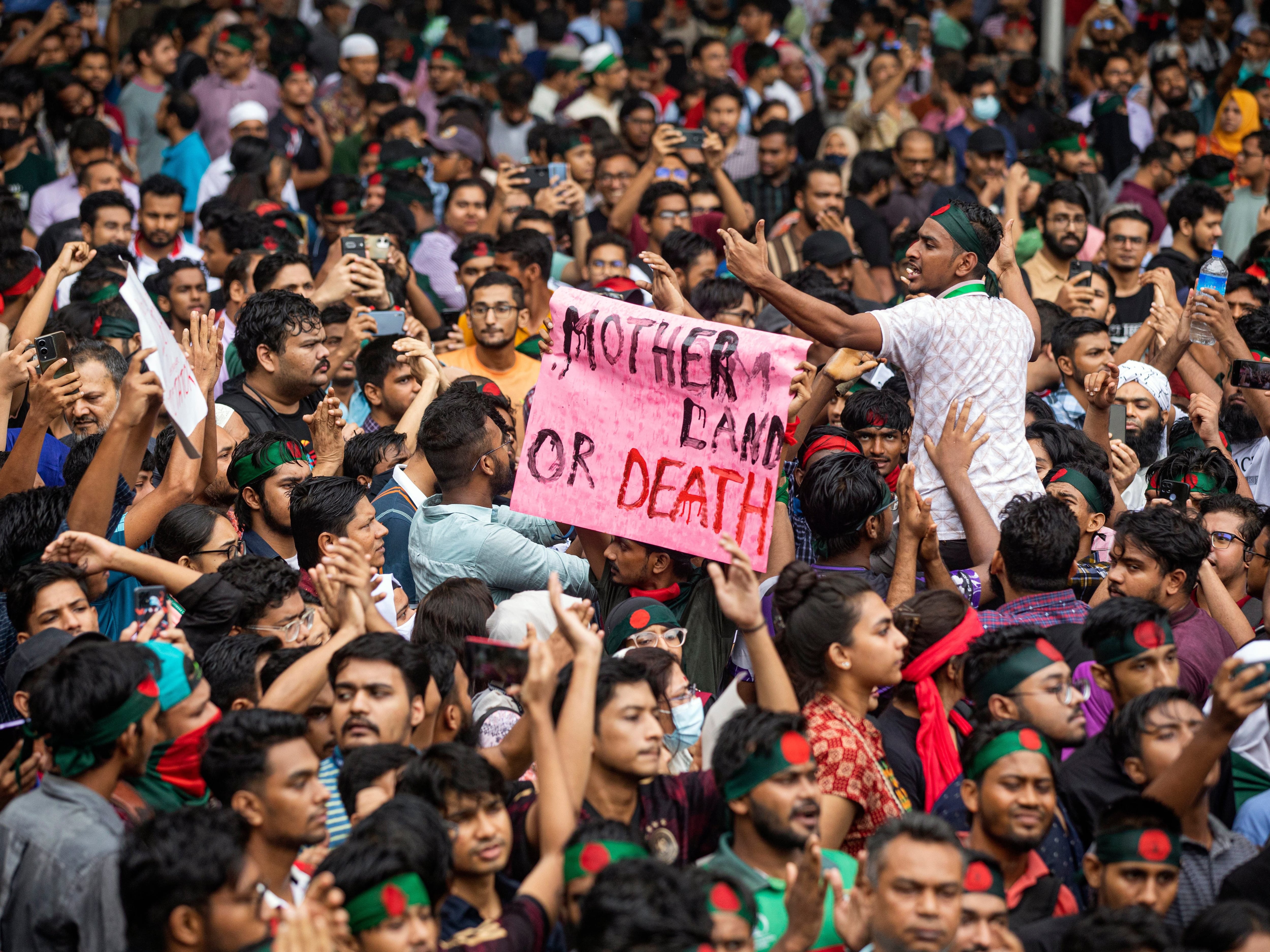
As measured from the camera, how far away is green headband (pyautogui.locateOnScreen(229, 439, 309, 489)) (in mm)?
6133

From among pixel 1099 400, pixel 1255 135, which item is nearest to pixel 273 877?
pixel 1099 400

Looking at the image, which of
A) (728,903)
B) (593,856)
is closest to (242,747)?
(593,856)

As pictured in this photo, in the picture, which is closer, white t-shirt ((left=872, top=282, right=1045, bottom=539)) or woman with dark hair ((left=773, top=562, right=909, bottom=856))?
woman with dark hair ((left=773, top=562, right=909, bottom=856))

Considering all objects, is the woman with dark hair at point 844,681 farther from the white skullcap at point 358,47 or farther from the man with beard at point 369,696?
the white skullcap at point 358,47

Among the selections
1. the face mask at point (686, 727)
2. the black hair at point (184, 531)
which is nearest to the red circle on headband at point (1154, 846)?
the face mask at point (686, 727)

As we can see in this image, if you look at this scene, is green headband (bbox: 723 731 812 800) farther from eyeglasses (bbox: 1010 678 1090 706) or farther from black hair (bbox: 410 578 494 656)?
black hair (bbox: 410 578 494 656)

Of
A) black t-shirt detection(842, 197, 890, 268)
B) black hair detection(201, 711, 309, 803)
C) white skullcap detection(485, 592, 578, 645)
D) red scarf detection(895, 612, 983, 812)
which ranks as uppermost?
black hair detection(201, 711, 309, 803)

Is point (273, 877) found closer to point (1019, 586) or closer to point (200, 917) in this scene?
point (200, 917)

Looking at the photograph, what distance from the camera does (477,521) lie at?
19.0ft

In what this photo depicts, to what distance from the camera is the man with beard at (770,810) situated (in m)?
3.97

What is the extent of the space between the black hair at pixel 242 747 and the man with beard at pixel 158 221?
19.3 ft

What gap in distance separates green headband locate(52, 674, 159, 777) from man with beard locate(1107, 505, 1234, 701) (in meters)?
3.28

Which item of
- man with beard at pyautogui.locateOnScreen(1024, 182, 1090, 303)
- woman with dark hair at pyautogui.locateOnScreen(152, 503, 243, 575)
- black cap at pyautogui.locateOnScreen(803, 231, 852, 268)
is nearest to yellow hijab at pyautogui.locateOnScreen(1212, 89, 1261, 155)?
man with beard at pyautogui.locateOnScreen(1024, 182, 1090, 303)

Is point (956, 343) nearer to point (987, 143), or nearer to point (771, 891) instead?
point (771, 891)
